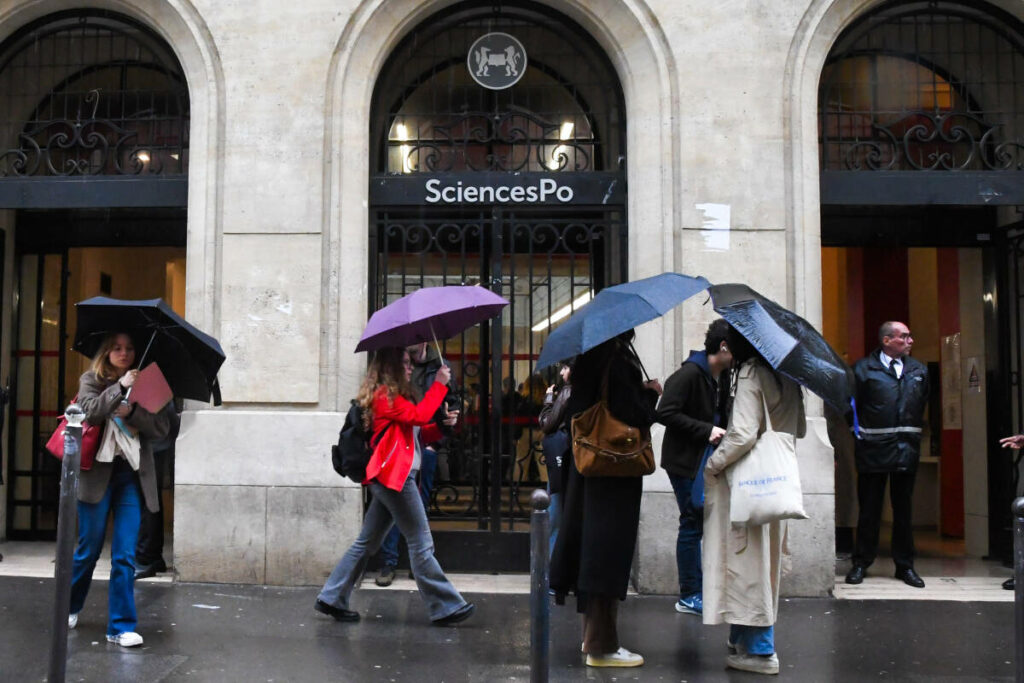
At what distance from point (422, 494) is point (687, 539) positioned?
7.54 feet

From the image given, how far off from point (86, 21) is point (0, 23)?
70 centimetres

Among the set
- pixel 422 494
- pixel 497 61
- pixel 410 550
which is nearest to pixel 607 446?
pixel 410 550

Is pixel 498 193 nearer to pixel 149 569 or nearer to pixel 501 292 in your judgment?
pixel 501 292

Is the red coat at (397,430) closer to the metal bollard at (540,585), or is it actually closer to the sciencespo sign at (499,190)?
the metal bollard at (540,585)

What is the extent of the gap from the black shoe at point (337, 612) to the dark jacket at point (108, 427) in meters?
1.28

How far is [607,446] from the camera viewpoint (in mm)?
5945

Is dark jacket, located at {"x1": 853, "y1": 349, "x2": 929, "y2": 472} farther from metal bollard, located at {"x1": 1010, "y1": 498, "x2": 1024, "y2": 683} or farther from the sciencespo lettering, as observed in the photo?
metal bollard, located at {"x1": 1010, "y1": 498, "x2": 1024, "y2": 683}

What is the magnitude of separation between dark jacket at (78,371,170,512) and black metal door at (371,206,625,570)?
9.46 ft

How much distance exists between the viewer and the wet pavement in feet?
19.8

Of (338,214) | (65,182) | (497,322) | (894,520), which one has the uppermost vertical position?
(65,182)

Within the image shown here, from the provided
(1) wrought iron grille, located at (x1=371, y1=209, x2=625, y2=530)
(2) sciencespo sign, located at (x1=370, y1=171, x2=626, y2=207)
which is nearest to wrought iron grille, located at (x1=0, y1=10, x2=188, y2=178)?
(2) sciencespo sign, located at (x1=370, y1=171, x2=626, y2=207)

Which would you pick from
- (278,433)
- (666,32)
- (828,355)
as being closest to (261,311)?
(278,433)

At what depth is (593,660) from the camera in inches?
244

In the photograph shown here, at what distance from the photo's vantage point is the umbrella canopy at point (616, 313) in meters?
5.53
